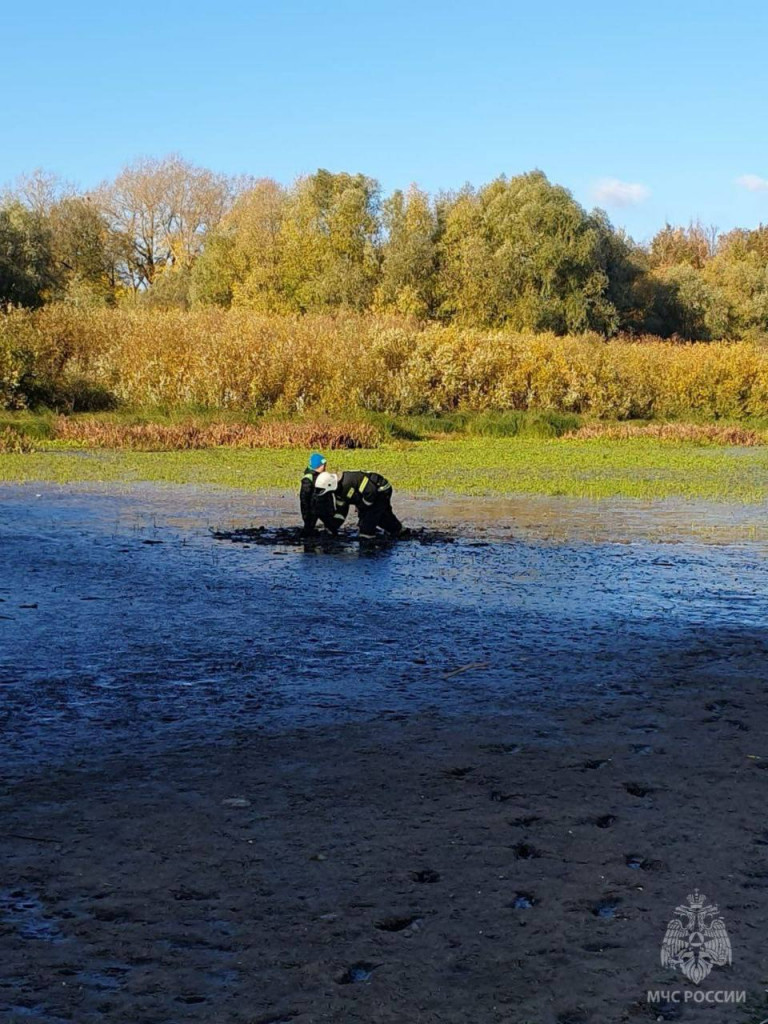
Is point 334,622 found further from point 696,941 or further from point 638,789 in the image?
point 696,941

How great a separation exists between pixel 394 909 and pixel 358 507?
1131 cm

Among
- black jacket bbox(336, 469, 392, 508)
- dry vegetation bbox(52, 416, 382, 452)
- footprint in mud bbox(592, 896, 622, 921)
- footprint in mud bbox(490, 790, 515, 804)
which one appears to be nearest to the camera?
footprint in mud bbox(592, 896, 622, 921)

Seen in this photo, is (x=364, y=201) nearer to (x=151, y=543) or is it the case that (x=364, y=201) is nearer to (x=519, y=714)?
(x=151, y=543)

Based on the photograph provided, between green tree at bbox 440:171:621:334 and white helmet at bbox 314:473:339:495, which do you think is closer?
white helmet at bbox 314:473:339:495

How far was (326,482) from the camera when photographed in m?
15.7

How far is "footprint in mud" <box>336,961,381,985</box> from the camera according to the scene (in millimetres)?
4191

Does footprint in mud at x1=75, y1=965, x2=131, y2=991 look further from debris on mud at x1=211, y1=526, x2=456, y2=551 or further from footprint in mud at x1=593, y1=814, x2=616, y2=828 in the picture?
debris on mud at x1=211, y1=526, x2=456, y2=551

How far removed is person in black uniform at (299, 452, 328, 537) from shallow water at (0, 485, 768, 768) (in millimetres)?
930

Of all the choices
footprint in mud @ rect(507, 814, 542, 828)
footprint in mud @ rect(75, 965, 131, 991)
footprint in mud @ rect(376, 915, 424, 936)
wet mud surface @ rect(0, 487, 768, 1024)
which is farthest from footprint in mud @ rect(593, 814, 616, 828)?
Answer: footprint in mud @ rect(75, 965, 131, 991)

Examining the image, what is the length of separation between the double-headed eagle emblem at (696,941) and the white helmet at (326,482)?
1117 centimetres

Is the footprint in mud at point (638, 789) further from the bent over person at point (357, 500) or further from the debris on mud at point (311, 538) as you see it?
the bent over person at point (357, 500)

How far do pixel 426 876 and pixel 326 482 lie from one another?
10831mm

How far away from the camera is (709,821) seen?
18.8 ft

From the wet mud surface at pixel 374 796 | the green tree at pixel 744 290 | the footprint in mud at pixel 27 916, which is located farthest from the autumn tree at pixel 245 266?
the footprint in mud at pixel 27 916
